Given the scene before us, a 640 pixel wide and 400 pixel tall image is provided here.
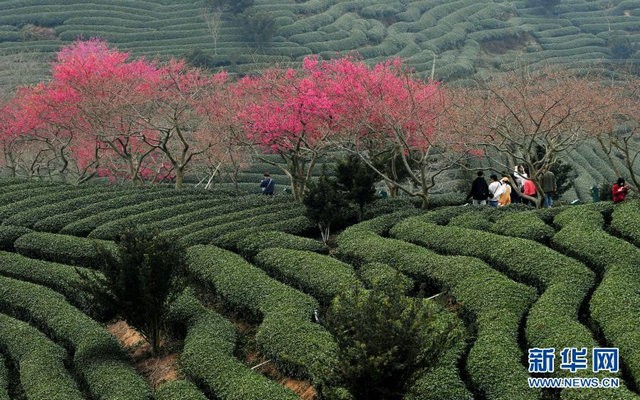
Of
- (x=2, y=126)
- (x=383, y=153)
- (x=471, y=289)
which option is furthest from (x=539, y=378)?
(x=2, y=126)

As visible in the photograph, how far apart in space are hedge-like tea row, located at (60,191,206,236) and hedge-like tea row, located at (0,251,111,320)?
6.99 ft

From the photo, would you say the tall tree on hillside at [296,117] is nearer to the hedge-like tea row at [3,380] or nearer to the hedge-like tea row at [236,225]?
the hedge-like tea row at [236,225]

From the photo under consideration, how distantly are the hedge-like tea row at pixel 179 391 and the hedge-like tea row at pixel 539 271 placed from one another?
19.5ft

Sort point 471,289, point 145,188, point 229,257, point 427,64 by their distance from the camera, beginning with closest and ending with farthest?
point 471,289, point 229,257, point 145,188, point 427,64

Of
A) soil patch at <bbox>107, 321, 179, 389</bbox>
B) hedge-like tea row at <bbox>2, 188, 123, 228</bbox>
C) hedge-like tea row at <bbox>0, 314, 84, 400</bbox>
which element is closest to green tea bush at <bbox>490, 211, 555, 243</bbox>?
soil patch at <bbox>107, 321, 179, 389</bbox>

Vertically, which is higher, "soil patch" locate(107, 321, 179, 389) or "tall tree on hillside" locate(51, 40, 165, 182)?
"tall tree on hillside" locate(51, 40, 165, 182)

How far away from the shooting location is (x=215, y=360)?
47.4ft

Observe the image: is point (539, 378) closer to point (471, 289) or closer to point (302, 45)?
point (471, 289)

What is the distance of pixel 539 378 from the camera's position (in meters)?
12.2

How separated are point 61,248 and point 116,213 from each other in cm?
311

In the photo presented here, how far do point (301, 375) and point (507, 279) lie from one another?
500 cm

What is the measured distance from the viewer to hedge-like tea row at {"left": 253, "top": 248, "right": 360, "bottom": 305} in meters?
17.2

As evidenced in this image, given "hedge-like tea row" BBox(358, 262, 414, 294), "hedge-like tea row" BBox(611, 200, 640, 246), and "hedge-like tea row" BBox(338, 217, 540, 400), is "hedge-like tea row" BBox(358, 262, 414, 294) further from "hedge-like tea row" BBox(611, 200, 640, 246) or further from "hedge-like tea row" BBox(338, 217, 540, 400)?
"hedge-like tea row" BBox(611, 200, 640, 246)

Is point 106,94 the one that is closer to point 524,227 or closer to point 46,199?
point 46,199
